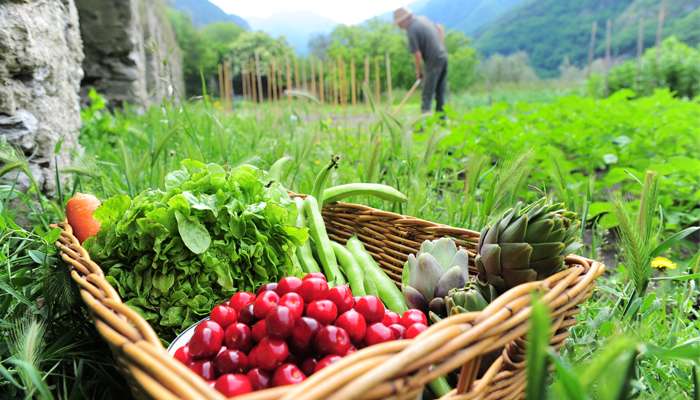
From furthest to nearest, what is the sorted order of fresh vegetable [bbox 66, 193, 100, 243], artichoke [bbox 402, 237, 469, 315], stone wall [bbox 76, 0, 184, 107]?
1. stone wall [bbox 76, 0, 184, 107]
2. fresh vegetable [bbox 66, 193, 100, 243]
3. artichoke [bbox 402, 237, 469, 315]

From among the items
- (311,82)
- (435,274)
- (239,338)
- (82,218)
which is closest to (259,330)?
(239,338)

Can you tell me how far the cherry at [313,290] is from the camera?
898 millimetres

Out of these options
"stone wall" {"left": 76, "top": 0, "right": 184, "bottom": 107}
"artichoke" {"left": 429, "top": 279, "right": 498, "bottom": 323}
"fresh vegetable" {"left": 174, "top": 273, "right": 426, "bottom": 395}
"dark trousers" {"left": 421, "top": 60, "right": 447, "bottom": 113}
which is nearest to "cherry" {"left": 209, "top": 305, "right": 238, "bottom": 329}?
"fresh vegetable" {"left": 174, "top": 273, "right": 426, "bottom": 395}

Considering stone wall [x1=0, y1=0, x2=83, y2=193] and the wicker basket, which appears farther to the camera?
stone wall [x1=0, y1=0, x2=83, y2=193]

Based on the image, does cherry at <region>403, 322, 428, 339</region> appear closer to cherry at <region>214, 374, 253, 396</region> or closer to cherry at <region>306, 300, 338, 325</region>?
→ cherry at <region>306, 300, 338, 325</region>

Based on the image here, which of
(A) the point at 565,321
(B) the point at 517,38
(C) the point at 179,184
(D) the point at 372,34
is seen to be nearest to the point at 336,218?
(C) the point at 179,184

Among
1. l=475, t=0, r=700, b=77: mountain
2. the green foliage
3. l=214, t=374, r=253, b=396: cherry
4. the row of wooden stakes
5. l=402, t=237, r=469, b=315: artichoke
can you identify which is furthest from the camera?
l=475, t=0, r=700, b=77: mountain

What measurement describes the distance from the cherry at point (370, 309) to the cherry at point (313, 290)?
0.08 metres

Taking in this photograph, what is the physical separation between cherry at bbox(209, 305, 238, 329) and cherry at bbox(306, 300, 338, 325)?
17 cm

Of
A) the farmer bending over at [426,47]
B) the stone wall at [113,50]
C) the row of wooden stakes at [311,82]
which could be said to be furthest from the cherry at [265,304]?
the farmer bending over at [426,47]

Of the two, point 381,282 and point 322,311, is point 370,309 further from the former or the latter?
point 381,282

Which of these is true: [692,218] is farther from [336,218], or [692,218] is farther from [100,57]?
[100,57]

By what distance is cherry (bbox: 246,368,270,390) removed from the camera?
2.52ft

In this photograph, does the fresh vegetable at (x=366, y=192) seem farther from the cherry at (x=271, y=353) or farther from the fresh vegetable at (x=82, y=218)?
the cherry at (x=271, y=353)
